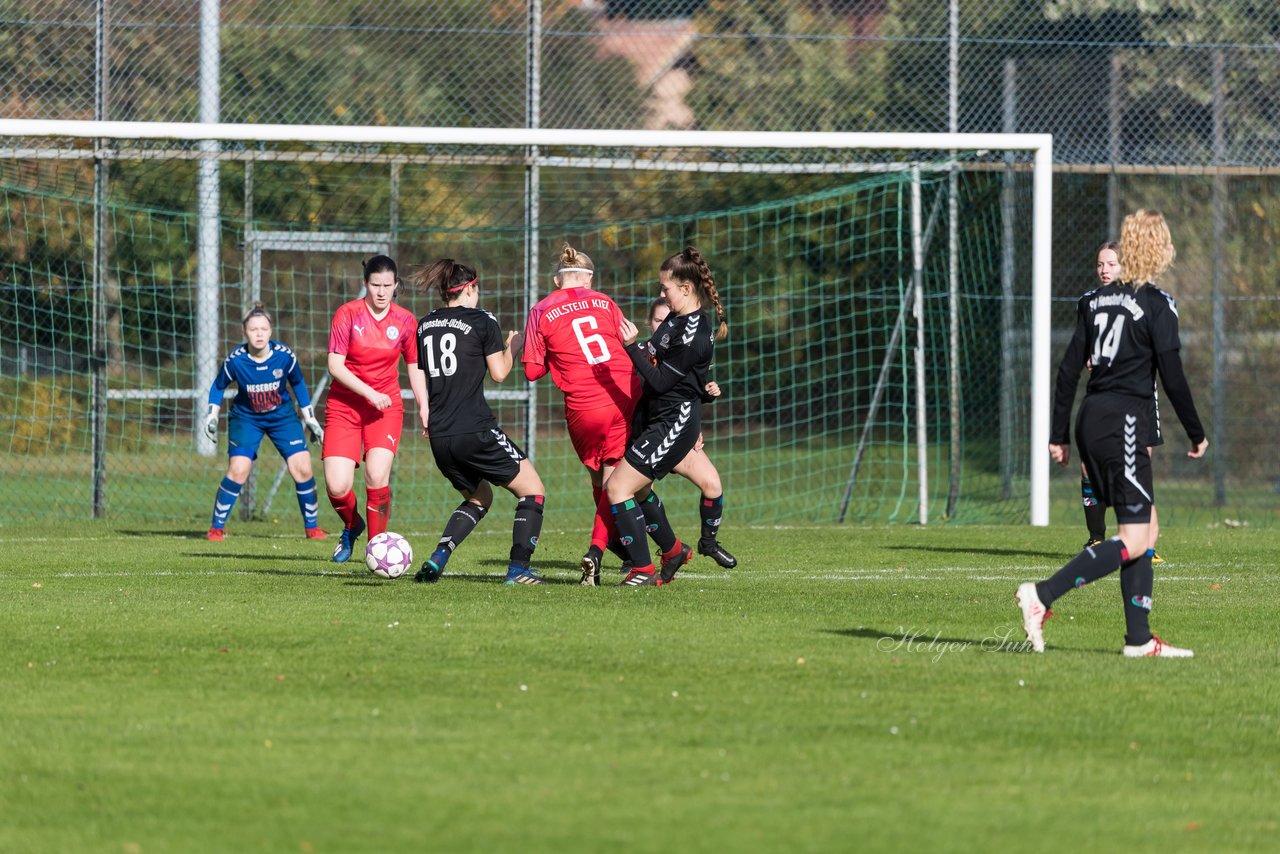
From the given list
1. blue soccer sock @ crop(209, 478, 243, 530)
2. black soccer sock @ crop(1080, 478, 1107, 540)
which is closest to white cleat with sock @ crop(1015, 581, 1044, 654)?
black soccer sock @ crop(1080, 478, 1107, 540)

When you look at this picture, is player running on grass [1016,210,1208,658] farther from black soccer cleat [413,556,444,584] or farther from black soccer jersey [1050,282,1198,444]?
black soccer cleat [413,556,444,584]

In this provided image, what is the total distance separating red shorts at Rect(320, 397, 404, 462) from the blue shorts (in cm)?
261

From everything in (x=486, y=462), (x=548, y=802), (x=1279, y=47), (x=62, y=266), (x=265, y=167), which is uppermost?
(x=1279, y=47)

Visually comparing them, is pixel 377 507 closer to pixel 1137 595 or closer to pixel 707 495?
pixel 707 495

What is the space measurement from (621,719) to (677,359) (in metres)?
4.08

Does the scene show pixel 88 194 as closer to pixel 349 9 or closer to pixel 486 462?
pixel 349 9

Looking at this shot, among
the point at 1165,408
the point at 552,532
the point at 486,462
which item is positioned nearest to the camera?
the point at 486,462

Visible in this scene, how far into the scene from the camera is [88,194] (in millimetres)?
17109

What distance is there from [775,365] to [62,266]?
7.46m

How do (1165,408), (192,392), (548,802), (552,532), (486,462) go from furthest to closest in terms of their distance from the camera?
1. (1165,408)
2. (192,392)
3. (552,532)
4. (486,462)
5. (548,802)

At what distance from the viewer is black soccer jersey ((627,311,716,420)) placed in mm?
9711

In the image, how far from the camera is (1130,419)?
7.41 metres

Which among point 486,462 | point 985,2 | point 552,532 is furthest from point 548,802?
point 985,2

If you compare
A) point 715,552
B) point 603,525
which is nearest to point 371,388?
point 603,525
